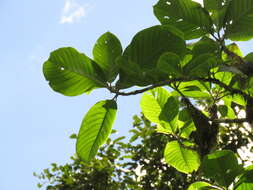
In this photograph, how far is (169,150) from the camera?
→ 0.94m

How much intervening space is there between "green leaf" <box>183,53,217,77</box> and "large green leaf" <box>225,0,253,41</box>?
22 cm

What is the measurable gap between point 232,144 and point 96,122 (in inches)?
146

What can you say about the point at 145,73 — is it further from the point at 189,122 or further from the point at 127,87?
the point at 189,122

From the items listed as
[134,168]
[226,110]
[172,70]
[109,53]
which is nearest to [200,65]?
[172,70]

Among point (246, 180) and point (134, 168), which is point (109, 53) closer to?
point (246, 180)

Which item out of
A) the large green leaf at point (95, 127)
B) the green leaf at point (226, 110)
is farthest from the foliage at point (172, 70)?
the green leaf at point (226, 110)

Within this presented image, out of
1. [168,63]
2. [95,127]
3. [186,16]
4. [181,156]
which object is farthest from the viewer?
[181,156]

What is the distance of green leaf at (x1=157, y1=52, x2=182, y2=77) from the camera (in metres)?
0.58

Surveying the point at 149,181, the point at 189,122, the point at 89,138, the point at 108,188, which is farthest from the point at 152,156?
the point at 89,138

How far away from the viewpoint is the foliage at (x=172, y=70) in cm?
62

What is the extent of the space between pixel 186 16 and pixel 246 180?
19.7 inches

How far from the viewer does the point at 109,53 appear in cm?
66

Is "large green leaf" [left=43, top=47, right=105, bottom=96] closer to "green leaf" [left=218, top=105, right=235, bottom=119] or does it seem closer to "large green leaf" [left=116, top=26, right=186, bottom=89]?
"large green leaf" [left=116, top=26, right=186, bottom=89]

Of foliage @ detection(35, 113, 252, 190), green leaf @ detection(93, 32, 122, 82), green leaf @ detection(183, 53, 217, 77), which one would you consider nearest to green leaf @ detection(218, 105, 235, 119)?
green leaf @ detection(183, 53, 217, 77)
